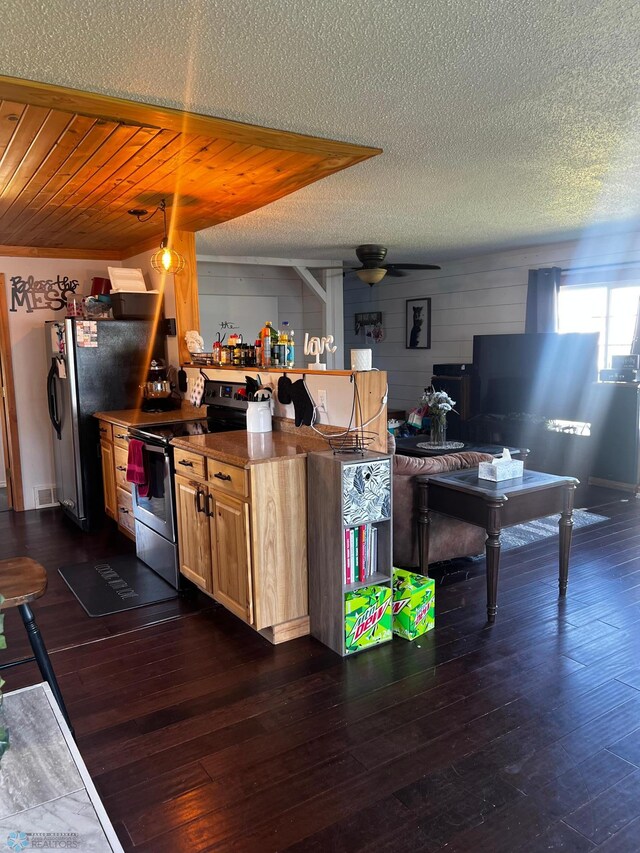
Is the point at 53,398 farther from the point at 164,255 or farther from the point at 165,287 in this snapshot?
the point at 164,255

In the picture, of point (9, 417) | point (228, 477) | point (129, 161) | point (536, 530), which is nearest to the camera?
point (228, 477)

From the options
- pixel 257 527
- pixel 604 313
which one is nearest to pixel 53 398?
pixel 257 527

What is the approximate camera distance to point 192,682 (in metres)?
2.60

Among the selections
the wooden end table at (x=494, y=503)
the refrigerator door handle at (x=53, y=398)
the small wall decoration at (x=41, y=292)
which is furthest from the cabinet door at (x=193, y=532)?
the small wall decoration at (x=41, y=292)

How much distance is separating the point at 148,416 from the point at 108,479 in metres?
0.68

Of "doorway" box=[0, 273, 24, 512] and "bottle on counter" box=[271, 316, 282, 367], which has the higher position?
"bottle on counter" box=[271, 316, 282, 367]

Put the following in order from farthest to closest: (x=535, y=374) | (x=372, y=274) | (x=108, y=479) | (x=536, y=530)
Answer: (x=535, y=374)
(x=372, y=274)
(x=108, y=479)
(x=536, y=530)

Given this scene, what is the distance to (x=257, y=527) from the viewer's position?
108 inches

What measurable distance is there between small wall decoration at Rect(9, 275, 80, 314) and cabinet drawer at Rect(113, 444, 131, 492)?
5.99 ft

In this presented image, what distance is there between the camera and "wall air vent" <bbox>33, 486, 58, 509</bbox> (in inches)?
216

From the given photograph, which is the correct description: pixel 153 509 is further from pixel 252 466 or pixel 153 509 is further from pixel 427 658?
pixel 427 658

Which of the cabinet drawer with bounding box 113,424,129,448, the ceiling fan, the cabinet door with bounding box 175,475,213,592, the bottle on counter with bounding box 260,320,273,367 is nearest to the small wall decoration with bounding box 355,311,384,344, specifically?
the ceiling fan

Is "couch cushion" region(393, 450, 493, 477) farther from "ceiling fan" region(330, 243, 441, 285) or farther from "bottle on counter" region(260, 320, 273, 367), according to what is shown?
"ceiling fan" region(330, 243, 441, 285)

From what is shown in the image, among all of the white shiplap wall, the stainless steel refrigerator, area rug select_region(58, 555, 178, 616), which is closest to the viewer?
area rug select_region(58, 555, 178, 616)
